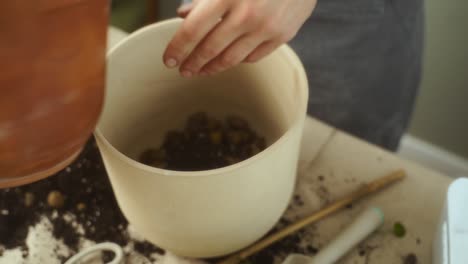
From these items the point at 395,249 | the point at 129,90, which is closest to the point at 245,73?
the point at 129,90

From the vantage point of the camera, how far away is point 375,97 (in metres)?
0.71

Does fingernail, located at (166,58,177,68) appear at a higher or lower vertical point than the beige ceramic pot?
higher

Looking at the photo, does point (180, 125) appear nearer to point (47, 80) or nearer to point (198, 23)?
point (198, 23)

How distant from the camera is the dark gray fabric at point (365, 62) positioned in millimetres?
618

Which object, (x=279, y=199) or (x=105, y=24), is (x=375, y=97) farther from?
(x=105, y=24)

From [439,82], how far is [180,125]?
64cm

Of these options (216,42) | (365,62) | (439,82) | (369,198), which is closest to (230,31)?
(216,42)

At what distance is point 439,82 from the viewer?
3.23 feet

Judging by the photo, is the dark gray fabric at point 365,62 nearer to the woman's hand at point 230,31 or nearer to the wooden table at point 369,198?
the wooden table at point 369,198

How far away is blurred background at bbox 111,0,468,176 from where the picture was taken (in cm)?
91

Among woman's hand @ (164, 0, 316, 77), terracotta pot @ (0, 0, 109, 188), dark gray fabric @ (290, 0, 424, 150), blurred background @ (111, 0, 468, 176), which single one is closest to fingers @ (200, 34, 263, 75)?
woman's hand @ (164, 0, 316, 77)

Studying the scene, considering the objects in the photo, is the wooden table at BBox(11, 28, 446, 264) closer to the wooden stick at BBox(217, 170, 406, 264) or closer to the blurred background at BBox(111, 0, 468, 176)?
the wooden stick at BBox(217, 170, 406, 264)

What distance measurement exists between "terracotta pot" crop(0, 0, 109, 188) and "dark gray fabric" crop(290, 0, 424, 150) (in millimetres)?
446

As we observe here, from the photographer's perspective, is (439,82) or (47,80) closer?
(47,80)
